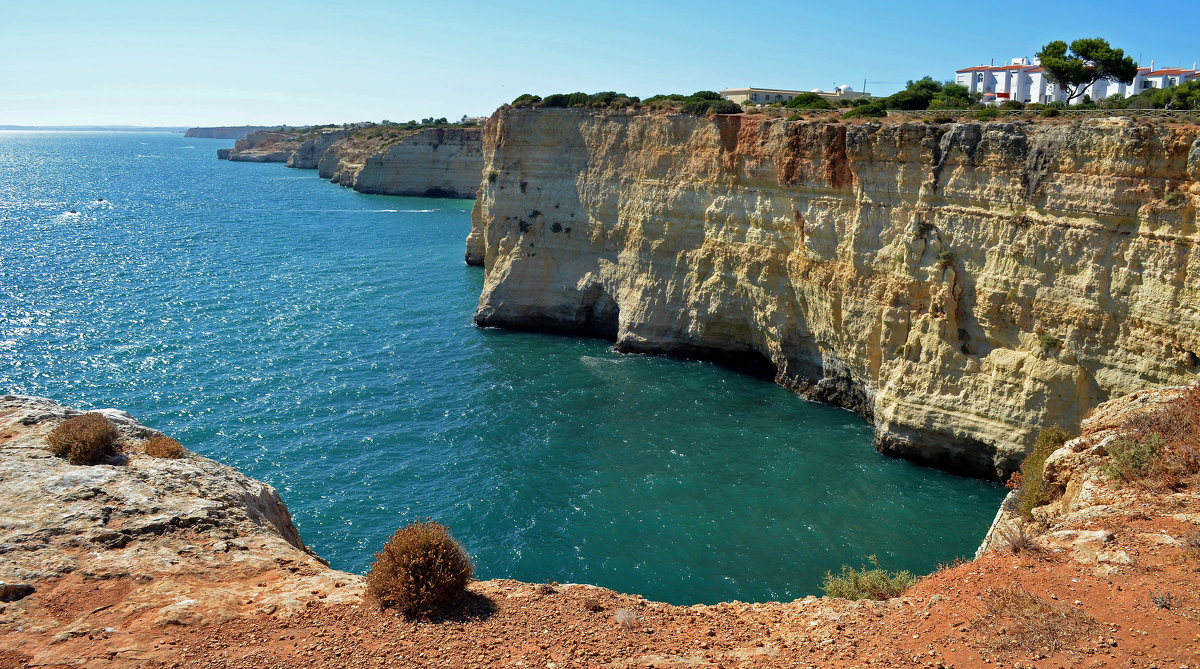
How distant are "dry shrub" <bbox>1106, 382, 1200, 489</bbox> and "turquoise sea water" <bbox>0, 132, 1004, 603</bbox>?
7840 millimetres

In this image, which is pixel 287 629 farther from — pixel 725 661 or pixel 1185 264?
pixel 1185 264

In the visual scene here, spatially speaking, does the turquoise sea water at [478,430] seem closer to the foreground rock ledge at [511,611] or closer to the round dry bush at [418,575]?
the foreground rock ledge at [511,611]

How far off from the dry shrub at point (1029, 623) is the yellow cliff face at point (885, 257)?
15.7 metres

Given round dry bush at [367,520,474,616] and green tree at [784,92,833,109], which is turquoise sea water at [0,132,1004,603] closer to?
round dry bush at [367,520,474,616]

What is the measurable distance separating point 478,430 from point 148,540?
56.8 feet

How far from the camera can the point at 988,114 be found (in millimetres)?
28875

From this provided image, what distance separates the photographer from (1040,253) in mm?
24328

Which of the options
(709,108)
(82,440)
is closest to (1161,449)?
(82,440)

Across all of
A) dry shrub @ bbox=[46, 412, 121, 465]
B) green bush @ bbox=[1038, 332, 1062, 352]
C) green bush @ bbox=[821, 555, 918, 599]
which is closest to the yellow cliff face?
green bush @ bbox=[1038, 332, 1062, 352]

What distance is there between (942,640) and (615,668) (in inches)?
154

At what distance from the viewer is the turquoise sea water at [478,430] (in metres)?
21.3

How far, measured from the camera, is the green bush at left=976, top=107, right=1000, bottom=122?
Result: 28.5m

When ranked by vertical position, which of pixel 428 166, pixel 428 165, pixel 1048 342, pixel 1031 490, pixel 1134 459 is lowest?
pixel 1031 490

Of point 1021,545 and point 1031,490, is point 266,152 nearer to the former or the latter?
point 1031,490
